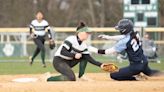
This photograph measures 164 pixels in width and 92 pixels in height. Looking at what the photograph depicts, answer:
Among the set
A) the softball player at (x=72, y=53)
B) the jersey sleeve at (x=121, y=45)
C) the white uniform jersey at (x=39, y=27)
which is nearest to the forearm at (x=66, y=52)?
the softball player at (x=72, y=53)

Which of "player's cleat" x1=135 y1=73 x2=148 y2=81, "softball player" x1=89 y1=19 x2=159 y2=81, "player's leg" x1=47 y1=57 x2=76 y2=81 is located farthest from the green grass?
"softball player" x1=89 y1=19 x2=159 y2=81

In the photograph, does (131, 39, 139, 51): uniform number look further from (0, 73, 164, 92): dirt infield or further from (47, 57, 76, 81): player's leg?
(0, 73, 164, 92): dirt infield

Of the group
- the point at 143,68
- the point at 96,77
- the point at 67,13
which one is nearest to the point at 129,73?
the point at 143,68

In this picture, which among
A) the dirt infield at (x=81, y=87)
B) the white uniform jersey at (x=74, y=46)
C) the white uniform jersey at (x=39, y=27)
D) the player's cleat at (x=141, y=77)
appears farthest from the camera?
the white uniform jersey at (x=39, y=27)

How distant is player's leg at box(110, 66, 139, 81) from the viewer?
345 inches

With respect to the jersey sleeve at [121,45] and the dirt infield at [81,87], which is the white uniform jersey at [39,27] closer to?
the jersey sleeve at [121,45]

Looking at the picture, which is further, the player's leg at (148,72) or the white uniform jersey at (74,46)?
the white uniform jersey at (74,46)

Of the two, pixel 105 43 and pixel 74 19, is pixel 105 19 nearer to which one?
pixel 74 19

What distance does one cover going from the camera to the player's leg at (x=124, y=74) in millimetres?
8766

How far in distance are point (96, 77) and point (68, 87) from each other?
110 inches

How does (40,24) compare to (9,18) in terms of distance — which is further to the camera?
(9,18)

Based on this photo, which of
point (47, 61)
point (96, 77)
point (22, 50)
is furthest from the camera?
point (22, 50)

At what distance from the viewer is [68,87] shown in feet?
23.7

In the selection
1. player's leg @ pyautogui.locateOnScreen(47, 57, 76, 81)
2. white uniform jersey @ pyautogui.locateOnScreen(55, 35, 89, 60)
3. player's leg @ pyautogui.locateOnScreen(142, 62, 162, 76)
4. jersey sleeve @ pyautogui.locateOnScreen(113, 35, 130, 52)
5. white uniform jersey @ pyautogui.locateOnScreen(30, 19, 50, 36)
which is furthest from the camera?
white uniform jersey @ pyautogui.locateOnScreen(30, 19, 50, 36)
